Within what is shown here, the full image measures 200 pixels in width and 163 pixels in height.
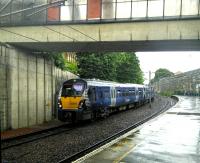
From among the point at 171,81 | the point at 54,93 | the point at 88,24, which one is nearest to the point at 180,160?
the point at 88,24

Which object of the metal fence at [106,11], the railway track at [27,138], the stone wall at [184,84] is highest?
the metal fence at [106,11]

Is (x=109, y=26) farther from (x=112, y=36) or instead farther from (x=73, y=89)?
(x=73, y=89)

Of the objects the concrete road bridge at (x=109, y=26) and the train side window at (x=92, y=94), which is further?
the train side window at (x=92, y=94)

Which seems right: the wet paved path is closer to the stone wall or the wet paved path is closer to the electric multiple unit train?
the electric multiple unit train

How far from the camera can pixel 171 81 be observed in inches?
5113

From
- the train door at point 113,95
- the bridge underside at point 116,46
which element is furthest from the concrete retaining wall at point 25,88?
the train door at point 113,95

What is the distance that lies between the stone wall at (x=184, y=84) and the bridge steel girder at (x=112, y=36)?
81.3m

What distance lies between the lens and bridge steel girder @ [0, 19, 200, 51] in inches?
868

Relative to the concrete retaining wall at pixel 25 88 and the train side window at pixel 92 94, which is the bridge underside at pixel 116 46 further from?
the train side window at pixel 92 94

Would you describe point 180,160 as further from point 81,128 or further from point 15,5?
point 15,5

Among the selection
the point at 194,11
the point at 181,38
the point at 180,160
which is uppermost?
the point at 194,11

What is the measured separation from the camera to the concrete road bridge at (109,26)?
22.2 metres

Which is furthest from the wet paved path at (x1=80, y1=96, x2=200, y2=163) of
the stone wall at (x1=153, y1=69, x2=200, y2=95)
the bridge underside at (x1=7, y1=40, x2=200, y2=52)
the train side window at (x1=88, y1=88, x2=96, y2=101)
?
the stone wall at (x1=153, y1=69, x2=200, y2=95)

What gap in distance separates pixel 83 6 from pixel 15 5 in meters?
4.54
